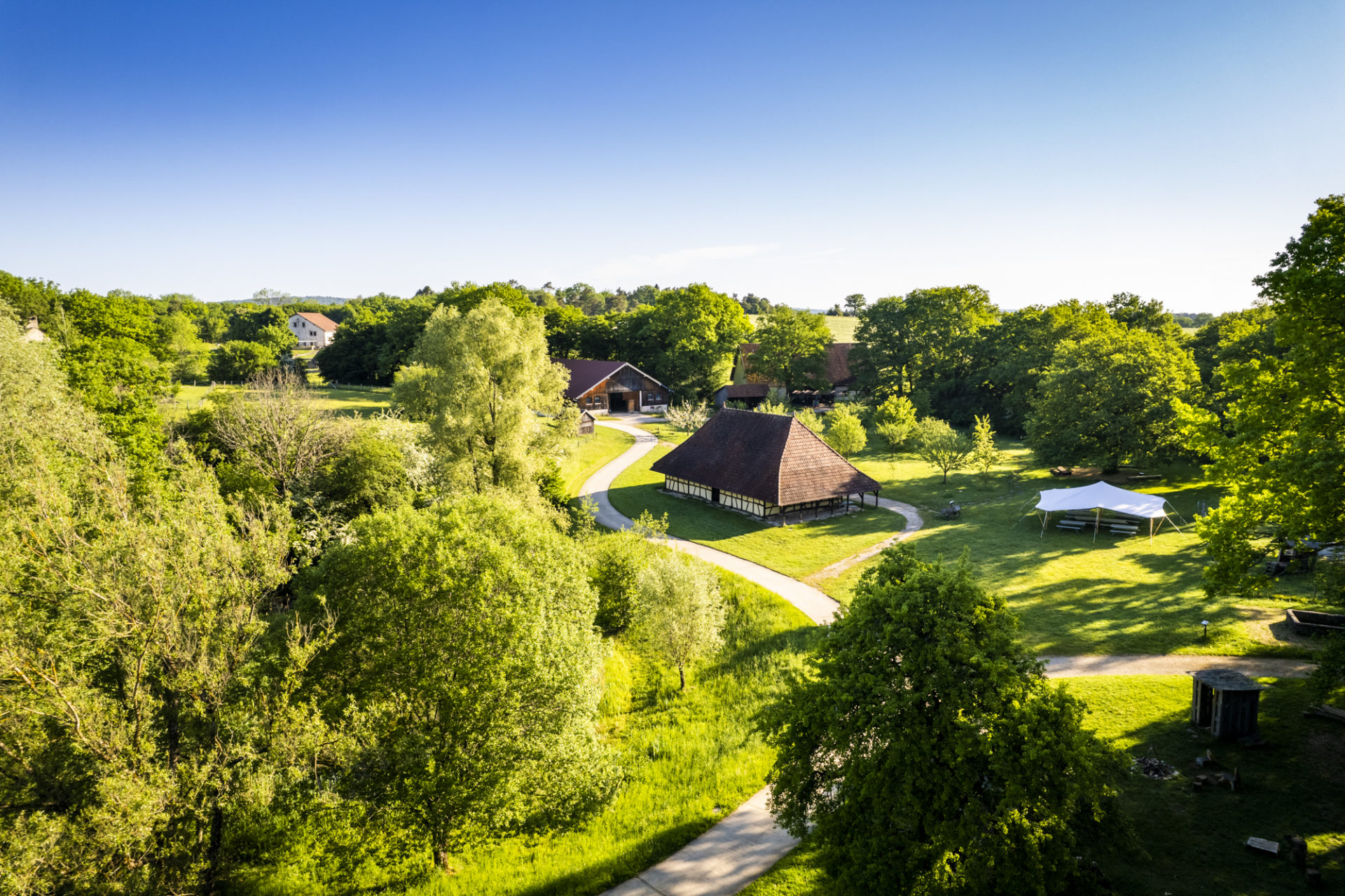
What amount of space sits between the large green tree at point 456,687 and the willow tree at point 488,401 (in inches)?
474

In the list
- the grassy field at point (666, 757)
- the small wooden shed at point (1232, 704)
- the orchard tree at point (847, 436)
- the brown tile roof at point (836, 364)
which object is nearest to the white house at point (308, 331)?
the brown tile roof at point (836, 364)

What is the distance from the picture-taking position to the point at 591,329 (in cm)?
8106

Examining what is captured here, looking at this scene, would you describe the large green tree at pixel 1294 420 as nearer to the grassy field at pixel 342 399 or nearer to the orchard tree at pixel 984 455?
the orchard tree at pixel 984 455

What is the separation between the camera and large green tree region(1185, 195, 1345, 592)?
12.7 meters

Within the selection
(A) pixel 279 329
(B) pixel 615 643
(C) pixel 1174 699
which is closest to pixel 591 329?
(A) pixel 279 329

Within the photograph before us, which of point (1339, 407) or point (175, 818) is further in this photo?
point (1339, 407)

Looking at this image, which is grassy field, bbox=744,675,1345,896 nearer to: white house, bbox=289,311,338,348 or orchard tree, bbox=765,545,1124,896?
orchard tree, bbox=765,545,1124,896

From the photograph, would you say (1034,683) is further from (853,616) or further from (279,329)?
(279,329)

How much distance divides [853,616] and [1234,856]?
769 centimetres

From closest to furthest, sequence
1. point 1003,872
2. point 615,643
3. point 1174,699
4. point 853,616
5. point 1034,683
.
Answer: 1. point 1003,872
2. point 1034,683
3. point 853,616
4. point 1174,699
5. point 615,643

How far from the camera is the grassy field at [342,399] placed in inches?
2127

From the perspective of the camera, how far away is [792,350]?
68312mm

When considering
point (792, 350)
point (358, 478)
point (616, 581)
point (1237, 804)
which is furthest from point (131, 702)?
point (792, 350)

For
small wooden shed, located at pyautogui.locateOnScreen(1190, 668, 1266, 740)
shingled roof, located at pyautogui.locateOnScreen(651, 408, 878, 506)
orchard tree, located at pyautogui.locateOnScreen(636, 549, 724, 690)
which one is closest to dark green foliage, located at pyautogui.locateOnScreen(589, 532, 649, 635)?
orchard tree, located at pyautogui.locateOnScreen(636, 549, 724, 690)
